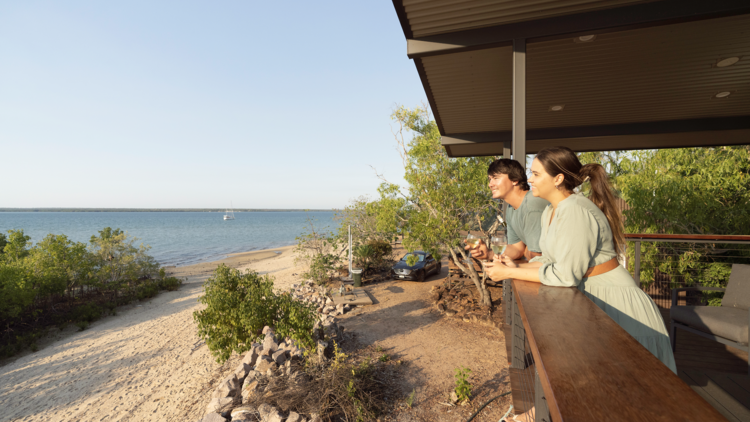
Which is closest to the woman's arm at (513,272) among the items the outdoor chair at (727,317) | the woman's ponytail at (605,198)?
the woman's ponytail at (605,198)

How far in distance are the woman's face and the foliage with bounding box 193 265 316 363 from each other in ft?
12.7

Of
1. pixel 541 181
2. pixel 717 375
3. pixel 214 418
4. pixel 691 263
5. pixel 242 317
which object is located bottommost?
pixel 214 418

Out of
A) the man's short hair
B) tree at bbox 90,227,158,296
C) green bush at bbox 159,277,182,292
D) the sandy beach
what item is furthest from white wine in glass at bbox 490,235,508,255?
green bush at bbox 159,277,182,292

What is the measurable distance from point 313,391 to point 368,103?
1714 cm

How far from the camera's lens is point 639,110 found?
14.9ft

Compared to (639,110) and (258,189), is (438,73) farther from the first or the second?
(258,189)

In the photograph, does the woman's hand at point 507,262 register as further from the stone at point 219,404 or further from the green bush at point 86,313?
the green bush at point 86,313

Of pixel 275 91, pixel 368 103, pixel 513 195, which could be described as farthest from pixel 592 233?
pixel 275 91

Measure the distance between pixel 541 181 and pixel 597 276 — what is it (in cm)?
50

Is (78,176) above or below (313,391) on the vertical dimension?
above

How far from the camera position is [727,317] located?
102 inches

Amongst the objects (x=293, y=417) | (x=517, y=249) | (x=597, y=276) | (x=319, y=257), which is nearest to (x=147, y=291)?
(x=319, y=257)

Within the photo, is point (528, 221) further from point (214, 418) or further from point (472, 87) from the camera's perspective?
point (214, 418)

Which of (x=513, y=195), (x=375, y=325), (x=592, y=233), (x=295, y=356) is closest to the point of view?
(x=592, y=233)
